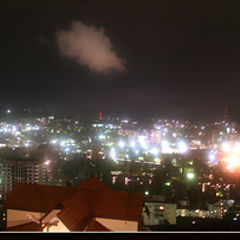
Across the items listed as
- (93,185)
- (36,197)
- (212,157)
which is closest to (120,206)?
(93,185)

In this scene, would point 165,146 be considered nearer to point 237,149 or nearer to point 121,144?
point 237,149

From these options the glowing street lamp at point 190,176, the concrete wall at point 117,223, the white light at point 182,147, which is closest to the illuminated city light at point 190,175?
the glowing street lamp at point 190,176

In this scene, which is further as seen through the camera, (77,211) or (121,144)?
(121,144)

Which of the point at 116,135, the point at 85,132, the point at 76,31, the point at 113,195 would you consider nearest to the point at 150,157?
the point at 116,135

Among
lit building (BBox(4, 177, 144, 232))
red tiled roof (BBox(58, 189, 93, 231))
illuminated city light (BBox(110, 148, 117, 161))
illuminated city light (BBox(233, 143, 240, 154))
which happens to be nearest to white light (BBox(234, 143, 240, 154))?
illuminated city light (BBox(233, 143, 240, 154))

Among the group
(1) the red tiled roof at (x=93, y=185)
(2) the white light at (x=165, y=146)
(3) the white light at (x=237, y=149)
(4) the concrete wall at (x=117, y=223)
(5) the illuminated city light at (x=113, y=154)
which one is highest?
(2) the white light at (x=165, y=146)

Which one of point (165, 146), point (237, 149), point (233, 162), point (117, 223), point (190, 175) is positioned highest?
point (165, 146)

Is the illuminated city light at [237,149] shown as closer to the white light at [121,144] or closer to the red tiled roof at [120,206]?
the white light at [121,144]

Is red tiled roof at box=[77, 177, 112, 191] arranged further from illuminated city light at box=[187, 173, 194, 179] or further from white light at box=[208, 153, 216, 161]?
white light at box=[208, 153, 216, 161]
